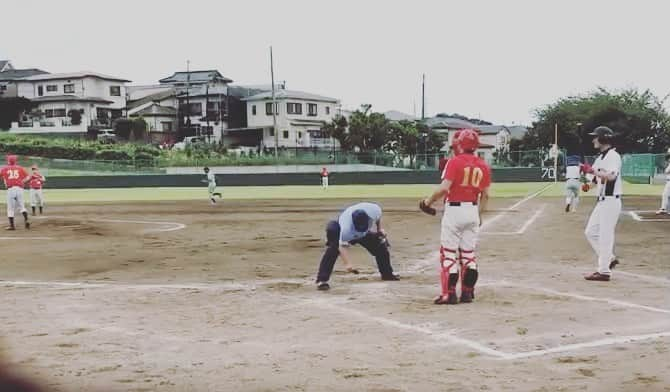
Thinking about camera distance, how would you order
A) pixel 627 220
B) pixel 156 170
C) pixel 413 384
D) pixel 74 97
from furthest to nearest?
pixel 74 97 < pixel 156 170 < pixel 627 220 < pixel 413 384

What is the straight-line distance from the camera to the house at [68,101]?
7831cm

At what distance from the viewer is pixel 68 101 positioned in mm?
78188

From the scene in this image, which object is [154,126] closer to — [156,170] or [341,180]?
[156,170]

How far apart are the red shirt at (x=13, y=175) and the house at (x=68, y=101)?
6186cm

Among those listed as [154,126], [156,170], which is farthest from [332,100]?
[156,170]

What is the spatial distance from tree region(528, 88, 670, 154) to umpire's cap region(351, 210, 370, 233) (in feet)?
203

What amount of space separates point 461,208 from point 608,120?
72.7m

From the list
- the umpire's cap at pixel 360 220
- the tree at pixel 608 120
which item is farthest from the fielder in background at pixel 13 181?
the tree at pixel 608 120

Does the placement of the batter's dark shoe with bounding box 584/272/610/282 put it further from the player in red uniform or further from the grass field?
the grass field

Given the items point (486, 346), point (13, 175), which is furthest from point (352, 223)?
point (13, 175)

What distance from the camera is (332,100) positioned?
88.2m

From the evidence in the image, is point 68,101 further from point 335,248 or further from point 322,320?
point 322,320

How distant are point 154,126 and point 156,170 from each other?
2497 centimetres

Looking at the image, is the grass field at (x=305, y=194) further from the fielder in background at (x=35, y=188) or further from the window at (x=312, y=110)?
the window at (x=312, y=110)
